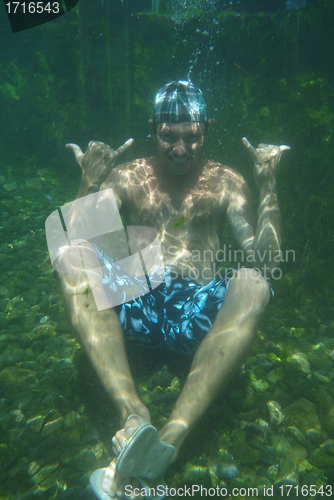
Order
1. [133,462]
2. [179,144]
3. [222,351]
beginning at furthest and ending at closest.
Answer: [179,144] → [222,351] → [133,462]

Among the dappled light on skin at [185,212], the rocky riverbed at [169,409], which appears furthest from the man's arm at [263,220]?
the rocky riverbed at [169,409]

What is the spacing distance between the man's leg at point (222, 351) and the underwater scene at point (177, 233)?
0.04 metres

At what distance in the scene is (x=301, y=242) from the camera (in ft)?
11.6

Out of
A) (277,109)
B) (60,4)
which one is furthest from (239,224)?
(60,4)

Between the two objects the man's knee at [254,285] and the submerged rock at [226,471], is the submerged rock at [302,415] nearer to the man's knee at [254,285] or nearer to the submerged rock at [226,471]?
the submerged rock at [226,471]

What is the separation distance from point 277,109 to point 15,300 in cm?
398

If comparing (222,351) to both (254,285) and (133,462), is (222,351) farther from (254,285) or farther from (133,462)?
(133,462)

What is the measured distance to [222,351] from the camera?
Answer: 166 centimetres

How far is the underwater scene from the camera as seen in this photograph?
1.60m

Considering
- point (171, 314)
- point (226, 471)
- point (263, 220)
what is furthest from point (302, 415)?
point (263, 220)

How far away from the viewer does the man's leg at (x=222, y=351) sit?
1.50m

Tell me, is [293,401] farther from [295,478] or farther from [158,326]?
[158,326]

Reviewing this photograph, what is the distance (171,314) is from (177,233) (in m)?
0.71

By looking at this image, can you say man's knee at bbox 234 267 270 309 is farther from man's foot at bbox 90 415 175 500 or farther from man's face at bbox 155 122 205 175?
man's face at bbox 155 122 205 175
